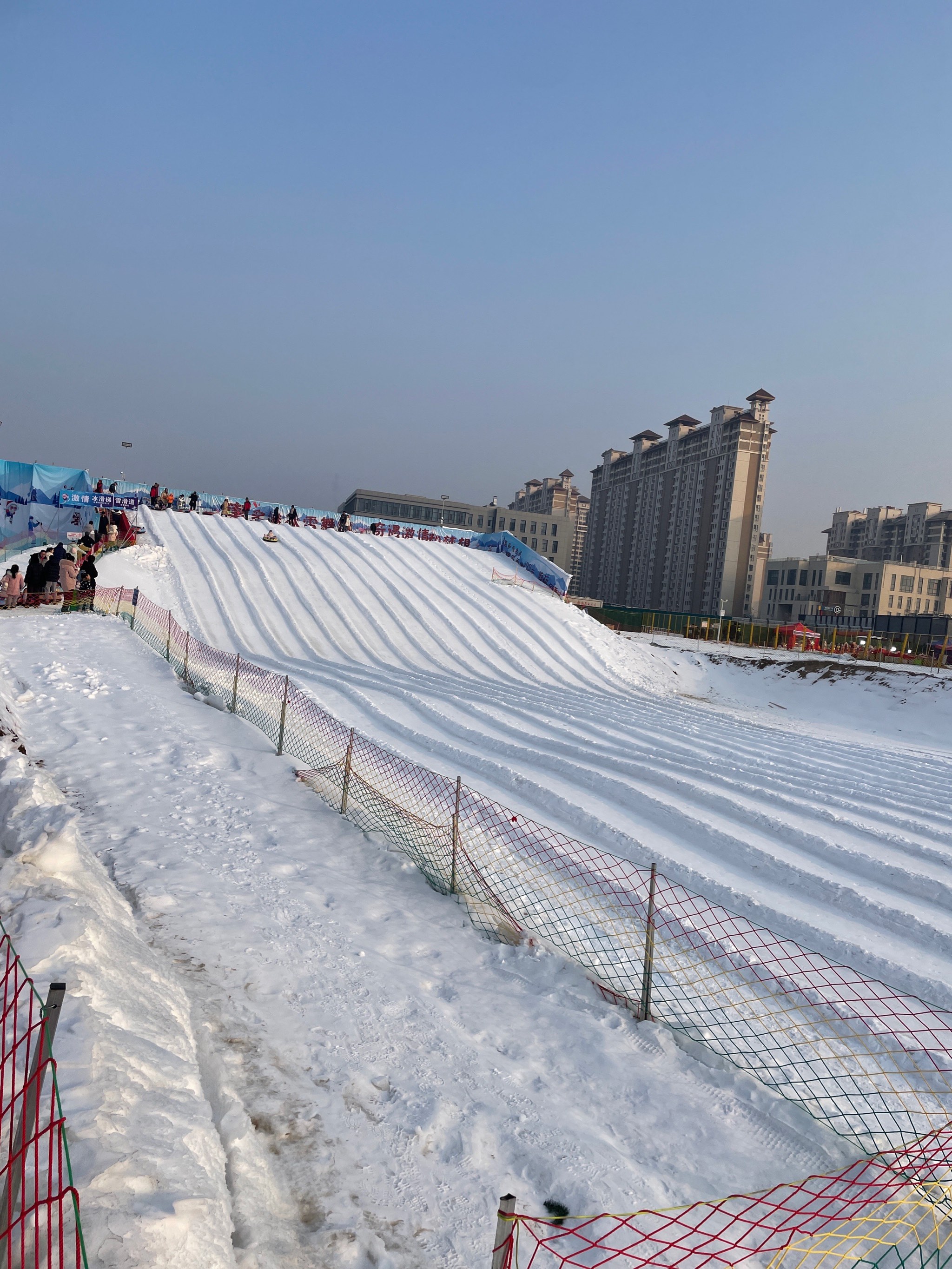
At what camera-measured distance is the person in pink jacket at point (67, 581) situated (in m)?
17.9

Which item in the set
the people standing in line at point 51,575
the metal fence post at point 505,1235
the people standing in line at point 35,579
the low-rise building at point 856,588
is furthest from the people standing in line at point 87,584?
the low-rise building at point 856,588

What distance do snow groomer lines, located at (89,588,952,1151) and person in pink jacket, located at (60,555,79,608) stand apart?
429 inches

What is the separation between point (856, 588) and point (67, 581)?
88338 mm

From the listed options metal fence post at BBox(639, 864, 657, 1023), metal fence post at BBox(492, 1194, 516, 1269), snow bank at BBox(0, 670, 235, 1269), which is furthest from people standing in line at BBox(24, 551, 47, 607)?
metal fence post at BBox(492, 1194, 516, 1269)

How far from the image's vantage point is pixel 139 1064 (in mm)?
3463

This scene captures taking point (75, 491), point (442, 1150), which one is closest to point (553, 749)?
point (442, 1150)

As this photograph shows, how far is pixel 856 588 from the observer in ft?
284

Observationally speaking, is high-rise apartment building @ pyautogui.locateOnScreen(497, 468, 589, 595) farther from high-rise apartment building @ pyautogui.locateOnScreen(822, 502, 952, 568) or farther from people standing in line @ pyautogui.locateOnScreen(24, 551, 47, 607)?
people standing in line @ pyautogui.locateOnScreen(24, 551, 47, 607)

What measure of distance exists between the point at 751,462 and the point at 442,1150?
306 feet

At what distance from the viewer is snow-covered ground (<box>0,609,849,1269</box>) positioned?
10.0 feet

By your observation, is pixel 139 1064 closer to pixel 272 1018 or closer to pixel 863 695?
pixel 272 1018

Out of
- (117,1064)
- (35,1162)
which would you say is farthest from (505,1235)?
(117,1064)

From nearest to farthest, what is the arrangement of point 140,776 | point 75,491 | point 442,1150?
1. point 442,1150
2. point 140,776
3. point 75,491

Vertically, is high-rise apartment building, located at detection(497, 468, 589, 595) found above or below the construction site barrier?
above
